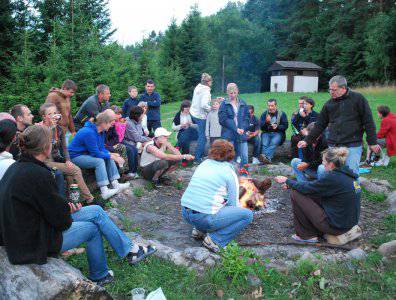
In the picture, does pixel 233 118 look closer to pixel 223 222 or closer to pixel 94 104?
pixel 94 104

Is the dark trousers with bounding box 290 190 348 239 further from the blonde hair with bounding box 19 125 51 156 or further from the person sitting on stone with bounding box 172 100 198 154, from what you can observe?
the person sitting on stone with bounding box 172 100 198 154

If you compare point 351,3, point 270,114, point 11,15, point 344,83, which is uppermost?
point 351,3

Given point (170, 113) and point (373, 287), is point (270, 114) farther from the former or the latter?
point (170, 113)

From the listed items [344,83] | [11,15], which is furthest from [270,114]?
Result: [11,15]

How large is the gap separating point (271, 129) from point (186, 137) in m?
2.35

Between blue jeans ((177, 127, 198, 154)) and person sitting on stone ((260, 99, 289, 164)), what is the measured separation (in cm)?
190

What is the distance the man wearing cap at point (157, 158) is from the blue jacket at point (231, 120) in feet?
5.44

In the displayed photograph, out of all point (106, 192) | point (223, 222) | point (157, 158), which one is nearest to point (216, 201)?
point (223, 222)

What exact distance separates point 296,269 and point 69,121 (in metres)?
5.22

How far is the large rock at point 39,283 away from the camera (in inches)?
116

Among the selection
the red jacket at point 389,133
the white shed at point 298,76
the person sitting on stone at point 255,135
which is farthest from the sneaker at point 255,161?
the white shed at point 298,76

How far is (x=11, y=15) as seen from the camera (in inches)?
550

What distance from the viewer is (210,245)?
4570mm

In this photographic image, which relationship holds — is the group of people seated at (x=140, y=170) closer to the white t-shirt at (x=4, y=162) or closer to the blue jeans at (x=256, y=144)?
the white t-shirt at (x=4, y=162)
